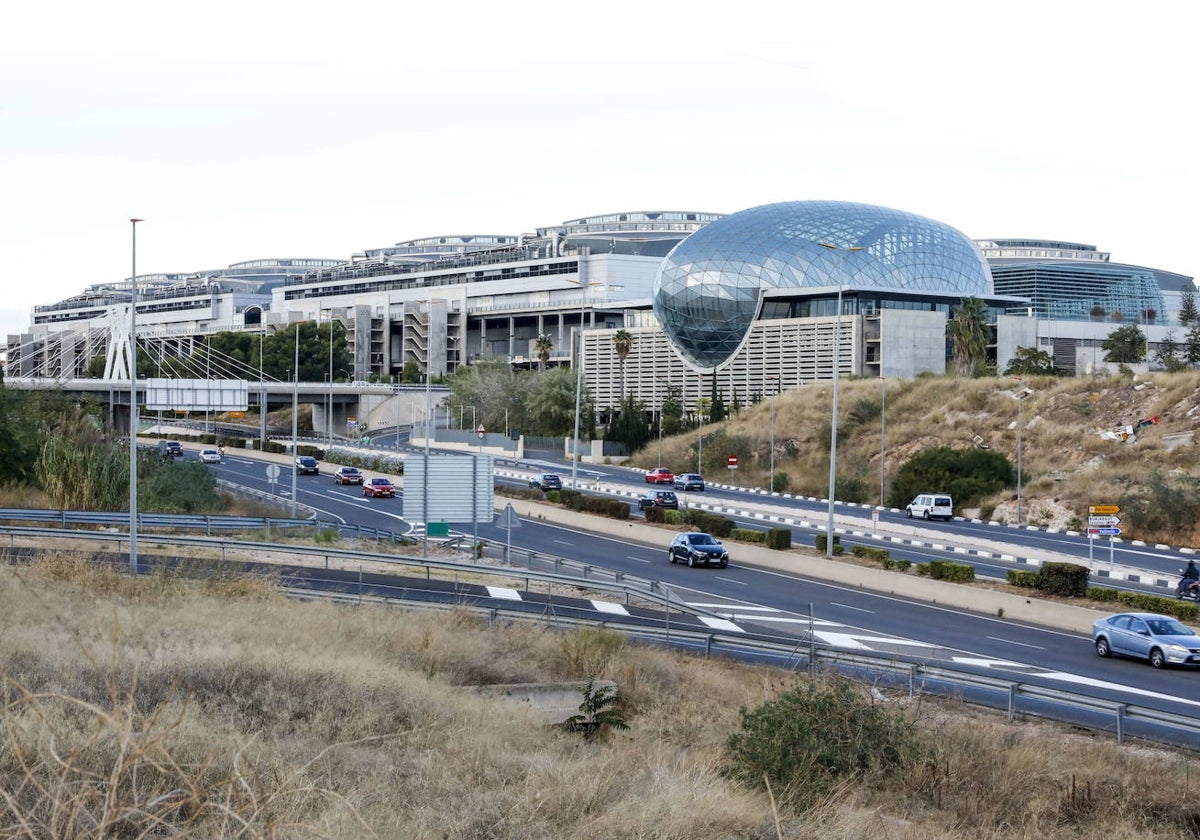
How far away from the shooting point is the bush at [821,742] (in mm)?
13336

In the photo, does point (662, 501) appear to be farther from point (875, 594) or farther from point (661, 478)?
point (875, 594)

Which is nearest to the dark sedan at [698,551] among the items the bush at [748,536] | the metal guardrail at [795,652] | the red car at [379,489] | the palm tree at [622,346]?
the bush at [748,536]

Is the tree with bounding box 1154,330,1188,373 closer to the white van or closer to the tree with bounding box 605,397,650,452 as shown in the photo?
the tree with bounding box 605,397,650,452

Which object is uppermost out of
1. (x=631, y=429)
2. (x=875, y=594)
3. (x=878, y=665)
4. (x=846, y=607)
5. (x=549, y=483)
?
(x=631, y=429)

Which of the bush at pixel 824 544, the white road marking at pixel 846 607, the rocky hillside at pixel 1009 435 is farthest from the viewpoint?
the rocky hillside at pixel 1009 435

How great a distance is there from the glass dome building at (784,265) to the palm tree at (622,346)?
12.4 ft

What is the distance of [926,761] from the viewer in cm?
1412

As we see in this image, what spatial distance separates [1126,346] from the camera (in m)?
107

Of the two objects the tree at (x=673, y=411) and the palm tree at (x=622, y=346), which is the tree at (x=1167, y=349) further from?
the palm tree at (x=622, y=346)

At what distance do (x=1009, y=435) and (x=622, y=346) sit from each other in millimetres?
44730

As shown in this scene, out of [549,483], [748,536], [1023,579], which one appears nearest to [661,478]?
[549,483]

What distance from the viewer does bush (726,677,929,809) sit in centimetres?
1334

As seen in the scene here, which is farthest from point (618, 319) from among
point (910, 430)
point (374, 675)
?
point (374, 675)

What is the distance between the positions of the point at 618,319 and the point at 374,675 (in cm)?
12679
